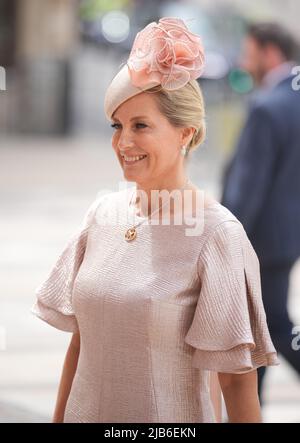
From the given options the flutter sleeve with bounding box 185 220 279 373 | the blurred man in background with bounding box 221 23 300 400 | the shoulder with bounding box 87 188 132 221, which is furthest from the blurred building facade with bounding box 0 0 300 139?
the flutter sleeve with bounding box 185 220 279 373

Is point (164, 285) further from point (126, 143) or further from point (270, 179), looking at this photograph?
point (270, 179)

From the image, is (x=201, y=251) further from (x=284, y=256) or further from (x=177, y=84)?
(x=284, y=256)

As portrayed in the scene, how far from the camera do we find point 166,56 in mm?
2373

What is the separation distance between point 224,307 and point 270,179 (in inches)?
90.9

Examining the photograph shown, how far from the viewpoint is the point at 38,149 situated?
815 inches

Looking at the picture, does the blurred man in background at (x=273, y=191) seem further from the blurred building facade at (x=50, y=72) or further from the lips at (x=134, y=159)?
the blurred building facade at (x=50, y=72)

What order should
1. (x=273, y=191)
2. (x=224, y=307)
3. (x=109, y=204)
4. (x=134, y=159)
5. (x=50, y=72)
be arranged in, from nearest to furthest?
(x=224, y=307) → (x=134, y=159) → (x=109, y=204) → (x=273, y=191) → (x=50, y=72)

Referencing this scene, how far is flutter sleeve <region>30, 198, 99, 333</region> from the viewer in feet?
8.49

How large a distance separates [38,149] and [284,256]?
54.5ft

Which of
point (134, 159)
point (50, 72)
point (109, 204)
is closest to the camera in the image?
point (134, 159)

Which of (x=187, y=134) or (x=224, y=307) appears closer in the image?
(x=224, y=307)

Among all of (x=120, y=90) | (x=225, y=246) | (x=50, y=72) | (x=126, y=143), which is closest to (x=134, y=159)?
(x=126, y=143)

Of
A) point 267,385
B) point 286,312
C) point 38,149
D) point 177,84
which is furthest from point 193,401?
point 38,149

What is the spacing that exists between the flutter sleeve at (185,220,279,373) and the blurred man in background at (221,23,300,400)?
6.50 feet
